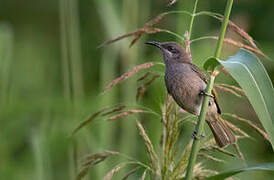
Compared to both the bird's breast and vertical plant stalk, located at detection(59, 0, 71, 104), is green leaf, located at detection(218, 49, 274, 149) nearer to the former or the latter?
the bird's breast

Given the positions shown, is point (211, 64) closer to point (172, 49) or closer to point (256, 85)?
point (256, 85)

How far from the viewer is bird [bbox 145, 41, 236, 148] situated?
134 inches

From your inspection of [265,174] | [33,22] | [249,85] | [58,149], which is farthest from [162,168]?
[33,22]

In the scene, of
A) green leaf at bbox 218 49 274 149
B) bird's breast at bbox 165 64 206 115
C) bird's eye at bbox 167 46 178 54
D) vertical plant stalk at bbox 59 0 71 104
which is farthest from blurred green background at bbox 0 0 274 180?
green leaf at bbox 218 49 274 149

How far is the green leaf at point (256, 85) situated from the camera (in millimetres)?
2205

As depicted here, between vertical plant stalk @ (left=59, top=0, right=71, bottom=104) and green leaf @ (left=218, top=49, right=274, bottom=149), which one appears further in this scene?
vertical plant stalk @ (left=59, top=0, right=71, bottom=104)

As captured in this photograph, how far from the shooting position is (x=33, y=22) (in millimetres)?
7531

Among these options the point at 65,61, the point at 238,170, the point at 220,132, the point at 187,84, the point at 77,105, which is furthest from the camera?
the point at 65,61

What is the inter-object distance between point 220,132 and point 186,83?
1.75 feet

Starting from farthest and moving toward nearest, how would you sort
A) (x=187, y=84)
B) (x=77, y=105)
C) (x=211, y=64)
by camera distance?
(x=77, y=105)
(x=187, y=84)
(x=211, y=64)

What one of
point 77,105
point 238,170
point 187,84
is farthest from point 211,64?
point 77,105

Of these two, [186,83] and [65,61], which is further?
[65,61]

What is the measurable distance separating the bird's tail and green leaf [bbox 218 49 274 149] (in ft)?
1.83

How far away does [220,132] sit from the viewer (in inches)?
125
